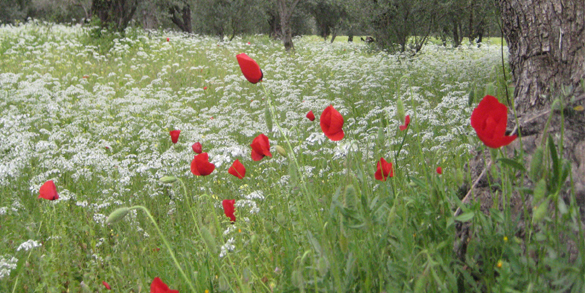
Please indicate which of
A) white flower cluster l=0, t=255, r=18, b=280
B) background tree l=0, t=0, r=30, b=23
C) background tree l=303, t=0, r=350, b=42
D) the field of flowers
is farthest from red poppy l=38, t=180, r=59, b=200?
background tree l=0, t=0, r=30, b=23

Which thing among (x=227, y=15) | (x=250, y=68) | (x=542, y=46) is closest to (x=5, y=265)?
(x=250, y=68)

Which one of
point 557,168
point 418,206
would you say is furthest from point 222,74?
point 557,168

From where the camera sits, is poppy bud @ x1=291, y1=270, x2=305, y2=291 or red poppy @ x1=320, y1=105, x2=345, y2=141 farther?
red poppy @ x1=320, y1=105, x2=345, y2=141

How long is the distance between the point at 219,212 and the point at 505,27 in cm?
197

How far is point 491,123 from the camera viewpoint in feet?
2.84

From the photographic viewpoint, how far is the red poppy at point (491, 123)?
0.86m

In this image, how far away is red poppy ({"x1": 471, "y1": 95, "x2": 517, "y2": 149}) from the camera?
855 millimetres

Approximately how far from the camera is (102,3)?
34.9 feet

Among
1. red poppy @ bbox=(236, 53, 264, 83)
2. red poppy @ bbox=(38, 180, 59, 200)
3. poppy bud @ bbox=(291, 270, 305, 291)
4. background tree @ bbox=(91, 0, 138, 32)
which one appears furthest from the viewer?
background tree @ bbox=(91, 0, 138, 32)

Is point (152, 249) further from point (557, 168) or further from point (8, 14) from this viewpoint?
point (8, 14)

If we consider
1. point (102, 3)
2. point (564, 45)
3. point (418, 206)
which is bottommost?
point (418, 206)

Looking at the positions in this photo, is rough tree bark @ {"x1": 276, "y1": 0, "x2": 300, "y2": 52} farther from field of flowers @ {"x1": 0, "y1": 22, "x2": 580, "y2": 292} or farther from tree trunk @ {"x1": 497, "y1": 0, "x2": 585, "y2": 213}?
tree trunk @ {"x1": 497, "y1": 0, "x2": 585, "y2": 213}

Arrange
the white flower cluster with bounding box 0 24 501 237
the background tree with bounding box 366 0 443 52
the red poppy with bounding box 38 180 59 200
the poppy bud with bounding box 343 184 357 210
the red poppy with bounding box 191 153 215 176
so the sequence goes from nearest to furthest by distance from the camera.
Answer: the poppy bud with bounding box 343 184 357 210 < the red poppy with bounding box 191 153 215 176 < the red poppy with bounding box 38 180 59 200 < the white flower cluster with bounding box 0 24 501 237 < the background tree with bounding box 366 0 443 52

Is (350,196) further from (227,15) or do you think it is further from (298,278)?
(227,15)
